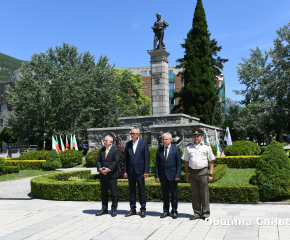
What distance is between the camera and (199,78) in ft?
102

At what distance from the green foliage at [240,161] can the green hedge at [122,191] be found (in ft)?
28.7

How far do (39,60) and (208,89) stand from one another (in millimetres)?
18866

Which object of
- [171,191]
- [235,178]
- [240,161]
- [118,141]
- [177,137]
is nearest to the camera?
[171,191]

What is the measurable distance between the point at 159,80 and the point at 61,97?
12979 mm

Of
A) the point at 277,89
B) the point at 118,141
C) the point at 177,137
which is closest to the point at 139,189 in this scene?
the point at 177,137

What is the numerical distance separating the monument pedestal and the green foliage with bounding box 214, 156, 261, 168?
20.7ft

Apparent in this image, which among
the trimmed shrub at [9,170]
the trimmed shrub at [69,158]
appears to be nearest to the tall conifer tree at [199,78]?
the trimmed shrub at [69,158]

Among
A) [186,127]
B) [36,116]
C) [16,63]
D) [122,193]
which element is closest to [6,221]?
[122,193]

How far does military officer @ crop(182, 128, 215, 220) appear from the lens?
6.70 metres

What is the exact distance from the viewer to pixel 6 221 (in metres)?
7.07

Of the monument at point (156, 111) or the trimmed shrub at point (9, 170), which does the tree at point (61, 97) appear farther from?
the trimmed shrub at point (9, 170)

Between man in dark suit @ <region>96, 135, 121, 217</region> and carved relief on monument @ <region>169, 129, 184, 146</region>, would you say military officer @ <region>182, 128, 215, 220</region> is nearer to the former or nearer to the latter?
man in dark suit @ <region>96, 135, 121, 217</region>

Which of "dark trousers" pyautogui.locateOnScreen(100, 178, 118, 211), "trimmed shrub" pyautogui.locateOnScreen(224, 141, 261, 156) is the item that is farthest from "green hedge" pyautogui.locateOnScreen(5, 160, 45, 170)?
"dark trousers" pyautogui.locateOnScreen(100, 178, 118, 211)

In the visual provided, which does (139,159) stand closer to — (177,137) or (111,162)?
(111,162)
